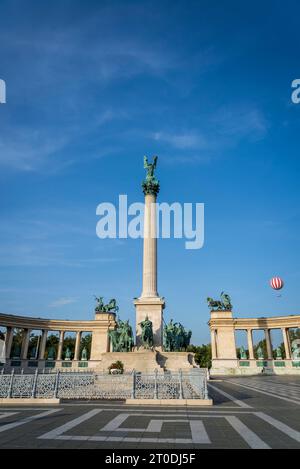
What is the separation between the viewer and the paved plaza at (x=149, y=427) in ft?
26.7

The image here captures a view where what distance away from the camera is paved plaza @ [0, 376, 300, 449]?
8141 millimetres

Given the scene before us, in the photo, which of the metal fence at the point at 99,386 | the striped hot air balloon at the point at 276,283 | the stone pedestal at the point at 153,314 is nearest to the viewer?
the metal fence at the point at 99,386

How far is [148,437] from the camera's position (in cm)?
879

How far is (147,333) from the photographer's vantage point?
118 ft

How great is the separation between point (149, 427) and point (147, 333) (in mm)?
26267

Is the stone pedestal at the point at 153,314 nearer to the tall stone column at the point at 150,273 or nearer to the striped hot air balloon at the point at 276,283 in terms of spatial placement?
the tall stone column at the point at 150,273

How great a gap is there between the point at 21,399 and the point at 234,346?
60.0m

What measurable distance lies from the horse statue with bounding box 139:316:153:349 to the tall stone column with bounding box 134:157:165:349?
200 centimetres

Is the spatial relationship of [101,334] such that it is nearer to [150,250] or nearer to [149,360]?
[150,250]

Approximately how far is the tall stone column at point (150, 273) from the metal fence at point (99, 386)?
20011mm

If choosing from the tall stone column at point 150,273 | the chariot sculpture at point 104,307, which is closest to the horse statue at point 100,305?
the chariot sculpture at point 104,307

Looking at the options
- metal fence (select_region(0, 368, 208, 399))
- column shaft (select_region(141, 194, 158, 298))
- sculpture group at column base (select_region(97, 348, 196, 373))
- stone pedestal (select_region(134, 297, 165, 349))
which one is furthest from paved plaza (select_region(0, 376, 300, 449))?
column shaft (select_region(141, 194, 158, 298))
